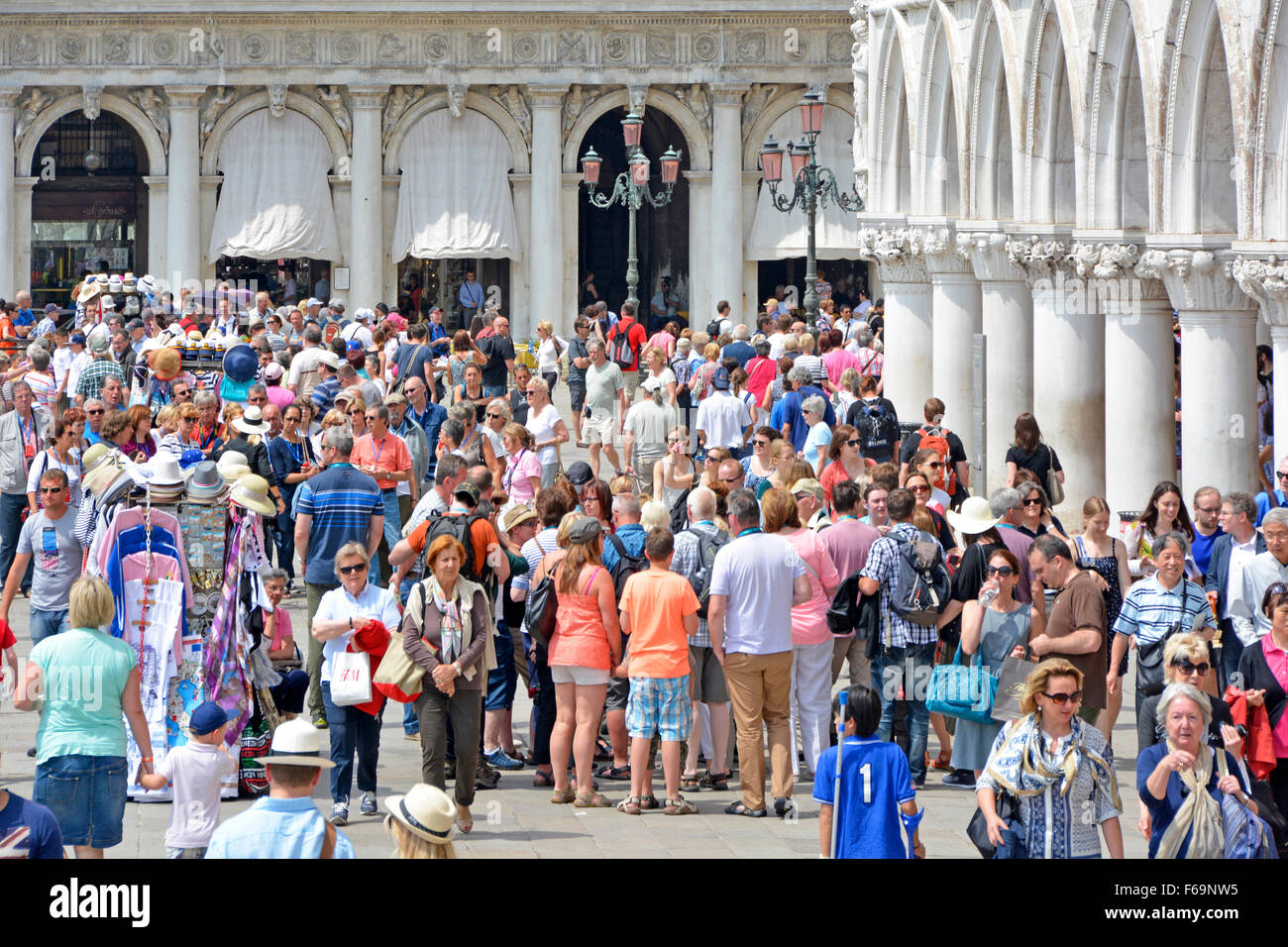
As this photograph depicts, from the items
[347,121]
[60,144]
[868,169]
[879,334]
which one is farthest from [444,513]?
[60,144]

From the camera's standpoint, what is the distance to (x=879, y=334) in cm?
2562

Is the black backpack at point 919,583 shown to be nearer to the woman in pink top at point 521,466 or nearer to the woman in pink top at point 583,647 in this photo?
the woman in pink top at point 583,647

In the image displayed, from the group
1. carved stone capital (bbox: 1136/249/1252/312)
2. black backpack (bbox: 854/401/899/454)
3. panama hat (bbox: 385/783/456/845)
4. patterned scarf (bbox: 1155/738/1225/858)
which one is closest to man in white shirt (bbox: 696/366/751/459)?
black backpack (bbox: 854/401/899/454)

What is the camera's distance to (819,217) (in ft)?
123

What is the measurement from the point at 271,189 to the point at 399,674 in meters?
28.9

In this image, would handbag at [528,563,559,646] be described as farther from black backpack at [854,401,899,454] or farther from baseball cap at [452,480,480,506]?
black backpack at [854,401,899,454]

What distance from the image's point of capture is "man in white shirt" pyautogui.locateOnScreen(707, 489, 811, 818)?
34.0 ft

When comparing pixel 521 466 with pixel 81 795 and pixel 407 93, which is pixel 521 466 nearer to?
pixel 81 795

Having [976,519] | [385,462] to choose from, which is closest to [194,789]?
[976,519]

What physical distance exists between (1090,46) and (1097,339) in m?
2.30

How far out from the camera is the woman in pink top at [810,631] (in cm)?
1084

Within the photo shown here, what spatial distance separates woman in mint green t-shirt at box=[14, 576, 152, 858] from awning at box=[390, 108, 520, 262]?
1169 inches
